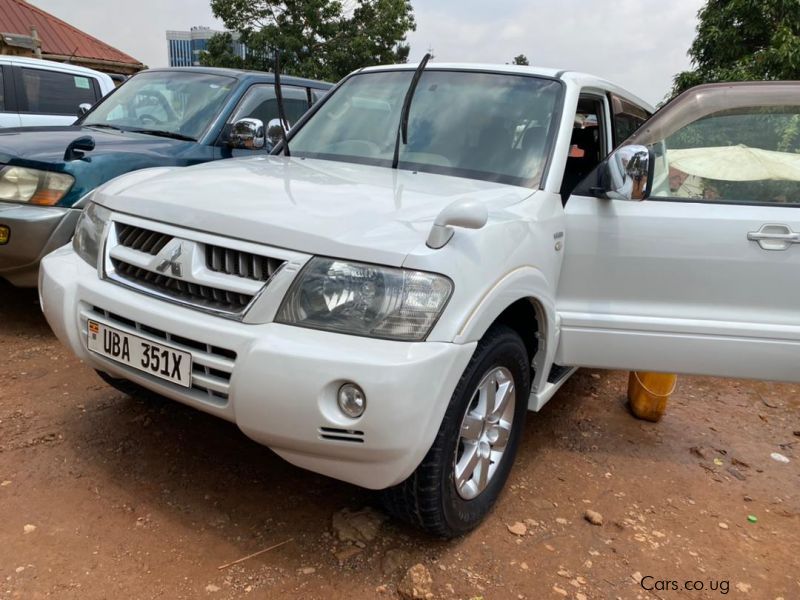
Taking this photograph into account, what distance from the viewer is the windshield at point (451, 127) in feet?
9.69

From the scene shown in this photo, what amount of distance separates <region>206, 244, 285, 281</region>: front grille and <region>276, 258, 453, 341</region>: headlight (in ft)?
0.41

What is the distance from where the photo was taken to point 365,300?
196 centimetres

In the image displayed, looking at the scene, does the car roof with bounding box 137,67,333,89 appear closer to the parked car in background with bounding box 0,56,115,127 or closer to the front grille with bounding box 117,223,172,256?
the parked car in background with bounding box 0,56,115,127

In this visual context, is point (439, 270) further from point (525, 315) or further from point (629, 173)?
point (629, 173)

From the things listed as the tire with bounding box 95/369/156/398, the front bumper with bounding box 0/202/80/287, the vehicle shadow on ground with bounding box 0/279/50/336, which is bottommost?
the vehicle shadow on ground with bounding box 0/279/50/336

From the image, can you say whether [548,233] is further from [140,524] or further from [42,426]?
[42,426]

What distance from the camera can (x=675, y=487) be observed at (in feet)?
9.92

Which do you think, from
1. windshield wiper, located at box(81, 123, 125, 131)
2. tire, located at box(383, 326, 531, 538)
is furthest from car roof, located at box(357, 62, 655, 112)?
windshield wiper, located at box(81, 123, 125, 131)

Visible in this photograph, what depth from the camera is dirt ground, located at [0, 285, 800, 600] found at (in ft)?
7.14

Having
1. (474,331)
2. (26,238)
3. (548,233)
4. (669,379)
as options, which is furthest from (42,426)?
(669,379)

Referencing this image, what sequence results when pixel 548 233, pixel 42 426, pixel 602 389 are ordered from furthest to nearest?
pixel 602 389 < pixel 42 426 < pixel 548 233

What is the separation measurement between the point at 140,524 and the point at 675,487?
2.32 meters

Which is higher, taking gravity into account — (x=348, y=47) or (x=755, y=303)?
(x=348, y=47)

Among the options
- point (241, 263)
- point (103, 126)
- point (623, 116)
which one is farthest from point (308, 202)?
point (103, 126)
